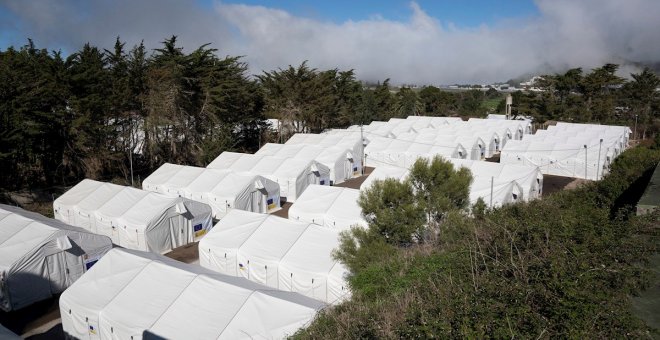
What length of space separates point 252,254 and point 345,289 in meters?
3.33

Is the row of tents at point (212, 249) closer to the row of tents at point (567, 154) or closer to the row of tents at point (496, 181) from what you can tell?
the row of tents at point (496, 181)

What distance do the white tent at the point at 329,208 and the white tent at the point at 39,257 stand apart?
7017mm

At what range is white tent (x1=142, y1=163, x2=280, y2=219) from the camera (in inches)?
749

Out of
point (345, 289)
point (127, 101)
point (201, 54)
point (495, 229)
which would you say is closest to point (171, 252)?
point (345, 289)

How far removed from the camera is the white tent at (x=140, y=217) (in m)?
15.4

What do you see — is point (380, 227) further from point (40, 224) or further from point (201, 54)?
point (201, 54)

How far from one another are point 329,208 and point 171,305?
8.35 metres

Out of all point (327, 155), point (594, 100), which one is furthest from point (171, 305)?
point (594, 100)

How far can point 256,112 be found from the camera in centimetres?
3538

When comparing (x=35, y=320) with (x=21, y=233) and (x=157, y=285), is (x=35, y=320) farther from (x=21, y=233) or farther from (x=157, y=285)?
(x=157, y=285)

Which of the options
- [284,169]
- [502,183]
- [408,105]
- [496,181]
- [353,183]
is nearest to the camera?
[502,183]

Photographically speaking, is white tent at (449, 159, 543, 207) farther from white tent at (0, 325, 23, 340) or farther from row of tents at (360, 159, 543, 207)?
white tent at (0, 325, 23, 340)

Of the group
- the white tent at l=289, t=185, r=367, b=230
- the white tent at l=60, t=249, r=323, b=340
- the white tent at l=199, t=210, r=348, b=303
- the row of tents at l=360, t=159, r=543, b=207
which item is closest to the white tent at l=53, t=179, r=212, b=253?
the white tent at l=199, t=210, r=348, b=303

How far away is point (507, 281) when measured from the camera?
6.51m
